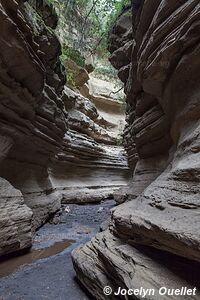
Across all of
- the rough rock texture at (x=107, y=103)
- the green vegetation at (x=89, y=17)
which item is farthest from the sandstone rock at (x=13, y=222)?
the rough rock texture at (x=107, y=103)

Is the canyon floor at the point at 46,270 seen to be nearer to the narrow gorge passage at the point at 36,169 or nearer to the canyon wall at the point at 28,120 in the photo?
the narrow gorge passage at the point at 36,169

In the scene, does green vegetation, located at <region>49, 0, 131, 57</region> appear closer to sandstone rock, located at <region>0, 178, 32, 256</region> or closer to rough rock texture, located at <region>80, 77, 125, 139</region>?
rough rock texture, located at <region>80, 77, 125, 139</region>

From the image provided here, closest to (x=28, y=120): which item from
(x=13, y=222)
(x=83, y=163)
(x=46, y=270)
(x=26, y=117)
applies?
(x=26, y=117)

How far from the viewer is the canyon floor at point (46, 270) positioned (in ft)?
9.65

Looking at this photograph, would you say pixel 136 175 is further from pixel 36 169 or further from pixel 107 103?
pixel 107 103

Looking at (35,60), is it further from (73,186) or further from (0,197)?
(73,186)

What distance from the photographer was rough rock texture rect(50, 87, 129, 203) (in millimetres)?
10359

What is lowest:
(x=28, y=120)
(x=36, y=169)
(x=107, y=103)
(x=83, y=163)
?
(x=36, y=169)

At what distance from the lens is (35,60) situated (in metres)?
4.07

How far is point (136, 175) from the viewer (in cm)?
634

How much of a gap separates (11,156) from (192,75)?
183 inches

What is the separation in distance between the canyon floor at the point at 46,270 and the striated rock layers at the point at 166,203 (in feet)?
1.09

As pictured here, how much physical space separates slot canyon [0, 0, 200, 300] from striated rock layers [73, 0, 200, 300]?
0.01 meters

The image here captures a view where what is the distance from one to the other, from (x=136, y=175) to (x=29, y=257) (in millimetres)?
3585
